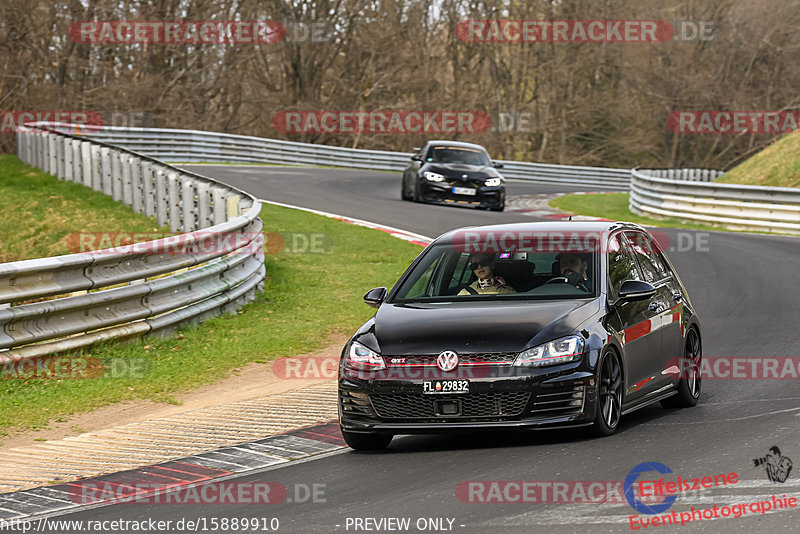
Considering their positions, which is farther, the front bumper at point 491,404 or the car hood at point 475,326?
the car hood at point 475,326

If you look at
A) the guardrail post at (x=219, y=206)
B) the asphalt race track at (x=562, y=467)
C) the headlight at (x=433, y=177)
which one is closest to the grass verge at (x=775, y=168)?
the headlight at (x=433, y=177)

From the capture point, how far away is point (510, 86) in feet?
206

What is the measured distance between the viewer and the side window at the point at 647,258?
9398mm

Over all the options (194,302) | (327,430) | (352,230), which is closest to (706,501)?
(327,430)

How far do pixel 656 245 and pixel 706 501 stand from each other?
4.25 meters

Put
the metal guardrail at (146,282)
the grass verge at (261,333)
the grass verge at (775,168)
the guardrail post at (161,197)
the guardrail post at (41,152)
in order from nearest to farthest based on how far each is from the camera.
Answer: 1. the grass verge at (261,333)
2. the metal guardrail at (146,282)
3. the guardrail post at (161,197)
4. the guardrail post at (41,152)
5. the grass verge at (775,168)

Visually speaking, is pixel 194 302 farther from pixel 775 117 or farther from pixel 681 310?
pixel 775 117

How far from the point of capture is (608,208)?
34.6 metres

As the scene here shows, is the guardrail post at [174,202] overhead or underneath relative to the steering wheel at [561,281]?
underneath

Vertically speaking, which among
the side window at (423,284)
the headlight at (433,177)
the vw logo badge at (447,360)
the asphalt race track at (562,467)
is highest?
the side window at (423,284)

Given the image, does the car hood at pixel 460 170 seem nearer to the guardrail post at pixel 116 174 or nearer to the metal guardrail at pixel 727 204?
the metal guardrail at pixel 727 204

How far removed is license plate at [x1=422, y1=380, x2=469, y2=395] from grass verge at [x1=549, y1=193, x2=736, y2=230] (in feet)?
67.7

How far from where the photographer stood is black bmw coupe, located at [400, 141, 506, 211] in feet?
94.4

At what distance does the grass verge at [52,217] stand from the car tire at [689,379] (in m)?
12.2
